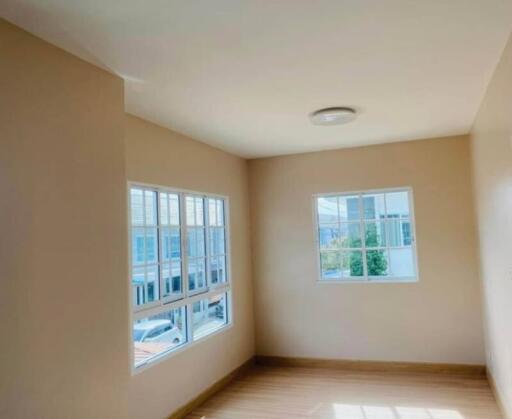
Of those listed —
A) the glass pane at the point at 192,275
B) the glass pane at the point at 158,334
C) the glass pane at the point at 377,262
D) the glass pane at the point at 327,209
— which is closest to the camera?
the glass pane at the point at 158,334

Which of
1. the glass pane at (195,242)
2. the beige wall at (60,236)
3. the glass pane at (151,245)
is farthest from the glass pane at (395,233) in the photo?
the beige wall at (60,236)

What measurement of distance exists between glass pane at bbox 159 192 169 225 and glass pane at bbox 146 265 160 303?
41 cm

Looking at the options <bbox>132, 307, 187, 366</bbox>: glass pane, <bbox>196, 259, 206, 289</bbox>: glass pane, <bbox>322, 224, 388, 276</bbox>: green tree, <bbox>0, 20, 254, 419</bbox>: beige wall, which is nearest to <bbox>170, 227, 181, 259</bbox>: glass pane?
<bbox>196, 259, 206, 289</bbox>: glass pane

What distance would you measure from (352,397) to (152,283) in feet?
6.99

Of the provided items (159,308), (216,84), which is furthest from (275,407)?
(216,84)

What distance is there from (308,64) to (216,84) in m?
0.62

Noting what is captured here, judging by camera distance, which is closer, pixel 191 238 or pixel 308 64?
pixel 308 64

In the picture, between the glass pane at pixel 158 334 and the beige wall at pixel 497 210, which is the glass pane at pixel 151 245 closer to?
the glass pane at pixel 158 334

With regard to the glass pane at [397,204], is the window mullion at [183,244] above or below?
below

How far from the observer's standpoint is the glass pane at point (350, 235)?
4938mm

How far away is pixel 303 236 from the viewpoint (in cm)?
508

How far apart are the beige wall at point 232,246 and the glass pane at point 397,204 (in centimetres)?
168

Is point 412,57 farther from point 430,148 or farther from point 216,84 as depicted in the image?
point 430,148

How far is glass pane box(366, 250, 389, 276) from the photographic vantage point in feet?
15.8
